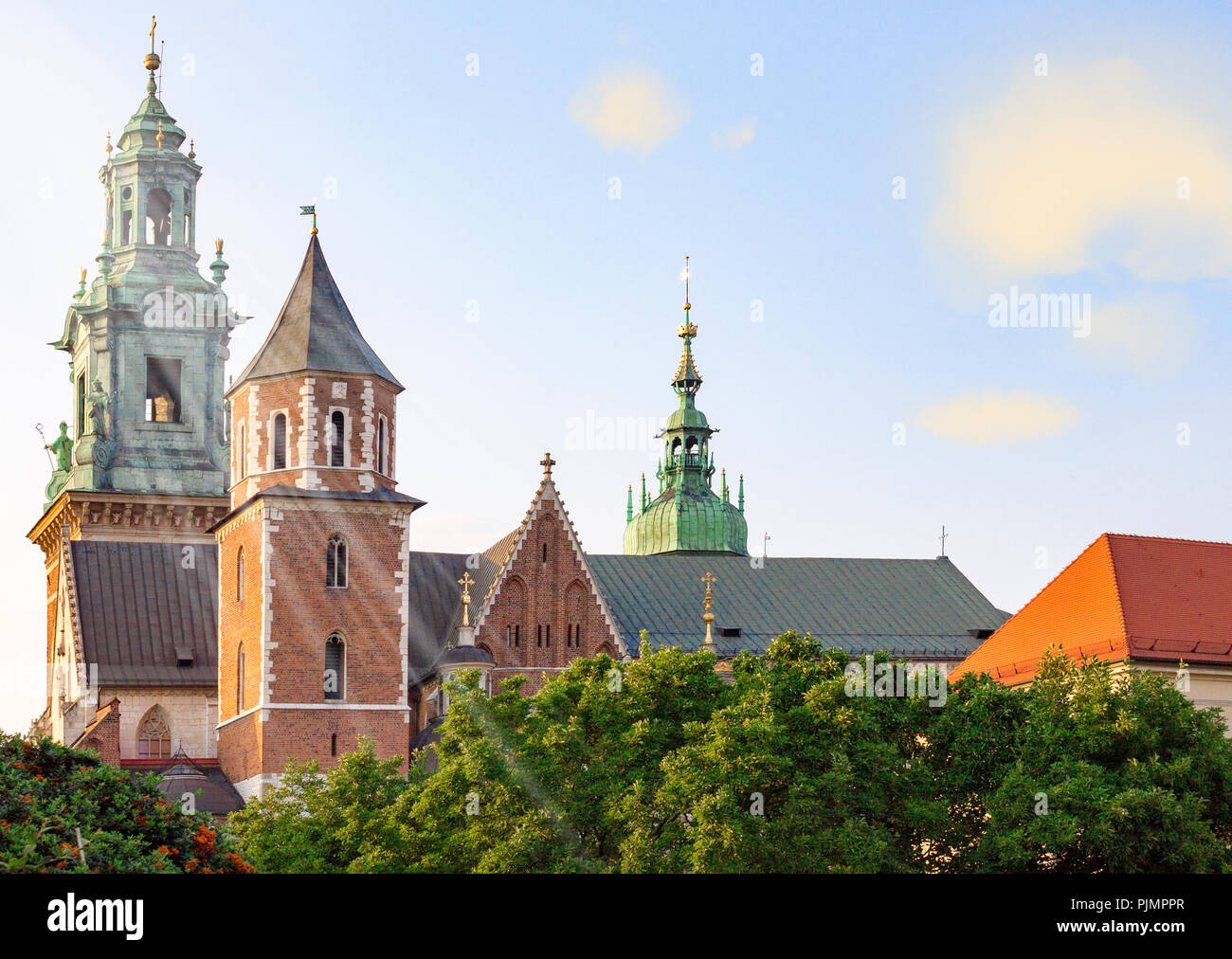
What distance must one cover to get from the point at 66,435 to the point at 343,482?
1307 inches

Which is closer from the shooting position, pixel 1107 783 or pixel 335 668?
pixel 1107 783

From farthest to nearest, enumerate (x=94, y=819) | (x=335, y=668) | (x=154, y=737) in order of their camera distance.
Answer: (x=154, y=737) < (x=335, y=668) < (x=94, y=819)

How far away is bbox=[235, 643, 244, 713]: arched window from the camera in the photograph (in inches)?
2569

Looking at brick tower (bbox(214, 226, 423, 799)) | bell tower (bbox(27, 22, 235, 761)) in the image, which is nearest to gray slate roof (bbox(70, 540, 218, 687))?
bell tower (bbox(27, 22, 235, 761))

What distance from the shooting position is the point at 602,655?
49219mm

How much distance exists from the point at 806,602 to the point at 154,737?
1165 inches

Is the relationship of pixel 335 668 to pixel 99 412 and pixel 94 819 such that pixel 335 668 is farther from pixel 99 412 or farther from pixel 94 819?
pixel 94 819

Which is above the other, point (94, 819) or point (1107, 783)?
point (94, 819)

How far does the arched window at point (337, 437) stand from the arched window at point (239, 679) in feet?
24.4

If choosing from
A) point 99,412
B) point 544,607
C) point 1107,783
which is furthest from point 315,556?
point 1107,783

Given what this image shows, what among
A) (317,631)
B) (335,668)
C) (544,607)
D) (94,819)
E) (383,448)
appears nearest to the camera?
(94,819)

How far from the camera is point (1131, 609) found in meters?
55.3

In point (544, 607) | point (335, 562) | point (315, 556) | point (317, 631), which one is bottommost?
point (317, 631)
